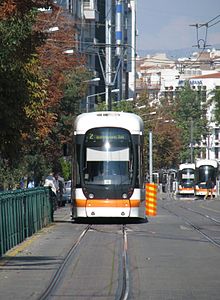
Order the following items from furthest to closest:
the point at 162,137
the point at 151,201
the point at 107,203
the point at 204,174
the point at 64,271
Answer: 1. the point at 162,137
2. the point at 204,174
3. the point at 151,201
4. the point at 107,203
5. the point at 64,271

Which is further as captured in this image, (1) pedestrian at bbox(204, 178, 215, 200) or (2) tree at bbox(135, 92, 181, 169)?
(2) tree at bbox(135, 92, 181, 169)

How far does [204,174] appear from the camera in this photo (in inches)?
3344

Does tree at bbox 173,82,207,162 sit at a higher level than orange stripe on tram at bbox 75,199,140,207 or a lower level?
higher

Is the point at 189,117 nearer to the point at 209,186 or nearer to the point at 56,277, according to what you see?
the point at 209,186

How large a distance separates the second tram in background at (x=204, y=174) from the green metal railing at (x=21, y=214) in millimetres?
54058

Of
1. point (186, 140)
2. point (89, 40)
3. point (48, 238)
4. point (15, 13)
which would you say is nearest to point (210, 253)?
point (48, 238)

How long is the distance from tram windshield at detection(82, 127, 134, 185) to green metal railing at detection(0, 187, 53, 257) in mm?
1718

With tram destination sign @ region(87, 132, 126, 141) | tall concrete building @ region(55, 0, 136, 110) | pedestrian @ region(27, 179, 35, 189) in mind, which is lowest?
pedestrian @ region(27, 179, 35, 189)

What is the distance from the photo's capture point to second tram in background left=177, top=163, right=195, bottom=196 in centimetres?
9243

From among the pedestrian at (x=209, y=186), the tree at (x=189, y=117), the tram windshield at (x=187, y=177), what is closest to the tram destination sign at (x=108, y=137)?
the pedestrian at (x=209, y=186)

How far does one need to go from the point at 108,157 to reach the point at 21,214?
788cm

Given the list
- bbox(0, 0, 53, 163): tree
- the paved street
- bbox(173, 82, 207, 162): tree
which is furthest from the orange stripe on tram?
bbox(173, 82, 207, 162): tree

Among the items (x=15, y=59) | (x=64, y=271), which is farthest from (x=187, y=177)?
(x=15, y=59)

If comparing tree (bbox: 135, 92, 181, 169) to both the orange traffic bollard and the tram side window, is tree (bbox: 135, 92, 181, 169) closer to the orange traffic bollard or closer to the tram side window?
the orange traffic bollard
